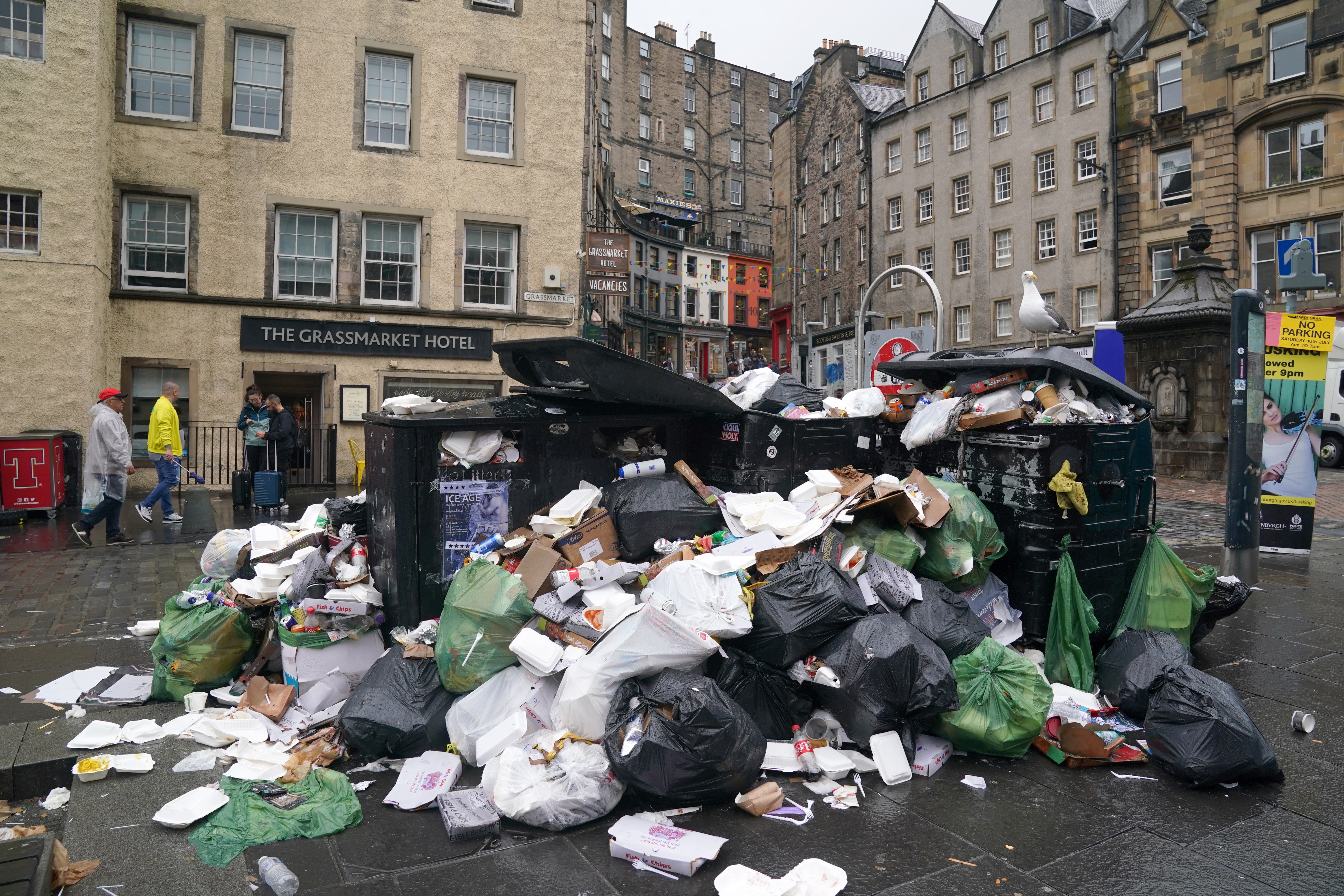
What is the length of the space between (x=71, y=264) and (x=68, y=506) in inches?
173

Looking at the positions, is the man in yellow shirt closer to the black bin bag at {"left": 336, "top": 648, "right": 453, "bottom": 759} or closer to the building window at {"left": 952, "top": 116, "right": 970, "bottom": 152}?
the black bin bag at {"left": 336, "top": 648, "right": 453, "bottom": 759}

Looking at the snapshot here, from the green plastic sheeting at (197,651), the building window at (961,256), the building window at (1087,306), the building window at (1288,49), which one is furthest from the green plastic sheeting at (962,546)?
the building window at (961,256)

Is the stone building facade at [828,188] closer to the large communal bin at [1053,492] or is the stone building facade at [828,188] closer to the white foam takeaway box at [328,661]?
the large communal bin at [1053,492]

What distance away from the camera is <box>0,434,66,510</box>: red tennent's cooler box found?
10781mm

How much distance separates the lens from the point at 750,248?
6381 cm

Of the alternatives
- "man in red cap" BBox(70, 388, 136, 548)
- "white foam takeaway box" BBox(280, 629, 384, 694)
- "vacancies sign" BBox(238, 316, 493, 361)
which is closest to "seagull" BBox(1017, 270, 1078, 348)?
"white foam takeaway box" BBox(280, 629, 384, 694)

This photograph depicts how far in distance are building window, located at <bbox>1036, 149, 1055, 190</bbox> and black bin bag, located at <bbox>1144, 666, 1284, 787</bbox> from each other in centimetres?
3264

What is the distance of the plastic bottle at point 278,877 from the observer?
2.54 meters

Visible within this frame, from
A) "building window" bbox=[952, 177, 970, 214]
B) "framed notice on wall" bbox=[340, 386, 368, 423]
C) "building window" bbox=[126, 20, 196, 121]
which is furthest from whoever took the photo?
"building window" bbox=[952, 177, 970, 214]

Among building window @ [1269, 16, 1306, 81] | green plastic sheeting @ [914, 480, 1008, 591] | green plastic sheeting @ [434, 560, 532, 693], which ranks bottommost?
green plastic sheeting @ [434, 560, 532, 693]

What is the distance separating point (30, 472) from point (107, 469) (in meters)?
2.64

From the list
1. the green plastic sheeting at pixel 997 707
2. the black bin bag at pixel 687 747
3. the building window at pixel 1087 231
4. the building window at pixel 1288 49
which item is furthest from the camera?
the building window at pixel 1087 231

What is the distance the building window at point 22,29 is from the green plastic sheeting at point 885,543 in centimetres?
1589

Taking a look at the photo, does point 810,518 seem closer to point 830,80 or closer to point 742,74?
point 830,80
